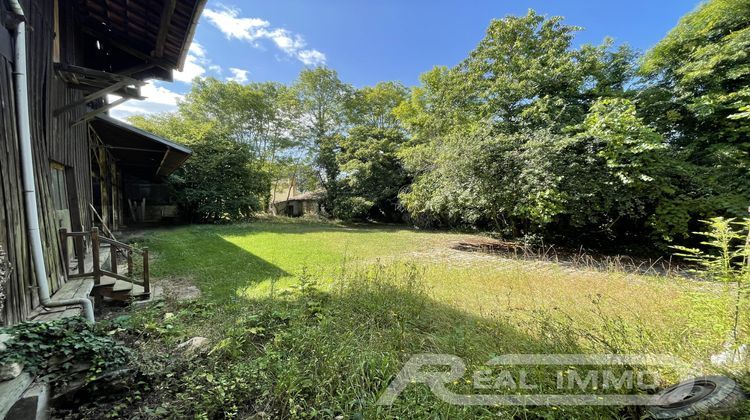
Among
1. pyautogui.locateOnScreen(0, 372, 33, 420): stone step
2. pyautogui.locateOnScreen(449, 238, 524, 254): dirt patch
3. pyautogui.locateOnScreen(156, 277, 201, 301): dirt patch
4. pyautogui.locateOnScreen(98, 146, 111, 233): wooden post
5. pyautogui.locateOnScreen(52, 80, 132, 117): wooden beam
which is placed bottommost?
pyautogui.locateOnScreen(449, 238, 524, 254): dirt patch

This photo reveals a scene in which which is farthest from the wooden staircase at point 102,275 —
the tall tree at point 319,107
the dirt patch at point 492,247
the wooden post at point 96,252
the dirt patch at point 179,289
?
the tall tree at point 319,107

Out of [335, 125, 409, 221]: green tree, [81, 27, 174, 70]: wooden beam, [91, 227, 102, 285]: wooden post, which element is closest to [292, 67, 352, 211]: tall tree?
[335, 125, 409, 221]: green tree

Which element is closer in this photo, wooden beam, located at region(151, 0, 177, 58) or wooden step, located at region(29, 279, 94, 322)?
wooden step, located at region(29, 279, 94, 322)

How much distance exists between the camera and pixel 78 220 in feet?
15.0

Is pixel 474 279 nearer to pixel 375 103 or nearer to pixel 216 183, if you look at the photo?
pixel 216 183

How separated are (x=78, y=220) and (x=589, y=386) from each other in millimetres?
6932

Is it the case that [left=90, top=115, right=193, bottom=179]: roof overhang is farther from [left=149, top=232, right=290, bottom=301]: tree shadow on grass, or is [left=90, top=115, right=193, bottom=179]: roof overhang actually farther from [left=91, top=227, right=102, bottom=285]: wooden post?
[left=91, top=227, right=102, bottom=285]: wooden post

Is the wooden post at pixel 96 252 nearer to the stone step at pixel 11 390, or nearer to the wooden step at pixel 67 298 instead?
the wooden step at pixel 67 298

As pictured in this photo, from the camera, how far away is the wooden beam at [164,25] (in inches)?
124

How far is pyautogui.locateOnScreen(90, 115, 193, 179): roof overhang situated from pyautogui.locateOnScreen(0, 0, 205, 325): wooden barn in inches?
3.9

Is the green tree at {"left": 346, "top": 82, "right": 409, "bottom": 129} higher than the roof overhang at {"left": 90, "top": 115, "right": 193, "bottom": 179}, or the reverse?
the green tree at {"left": 346, "top": 82, "right": 409, "bottom": 129}

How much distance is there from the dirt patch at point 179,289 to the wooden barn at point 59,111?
24.6 inches

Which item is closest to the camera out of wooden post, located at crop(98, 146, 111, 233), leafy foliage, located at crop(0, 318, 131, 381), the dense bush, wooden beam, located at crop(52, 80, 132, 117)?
leafy foliage, located at crop(0, 318, 131, 381)

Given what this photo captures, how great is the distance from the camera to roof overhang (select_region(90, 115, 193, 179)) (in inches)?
254
